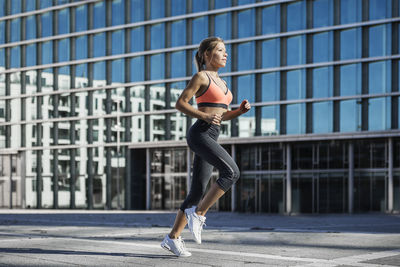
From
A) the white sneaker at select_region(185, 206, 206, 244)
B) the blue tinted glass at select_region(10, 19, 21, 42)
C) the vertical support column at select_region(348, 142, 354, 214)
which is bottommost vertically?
the vertical support column at select_region(348, 142, 354, 214)

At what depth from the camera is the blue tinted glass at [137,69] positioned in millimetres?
38781

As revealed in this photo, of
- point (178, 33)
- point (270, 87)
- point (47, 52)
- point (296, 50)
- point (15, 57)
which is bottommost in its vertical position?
point (270, 87)

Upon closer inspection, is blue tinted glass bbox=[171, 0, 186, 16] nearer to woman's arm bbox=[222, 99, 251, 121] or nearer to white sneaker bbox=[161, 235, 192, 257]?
woman's arm bbox=[222, 99, 251, 121]

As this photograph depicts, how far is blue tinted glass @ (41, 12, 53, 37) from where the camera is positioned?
42.6 meters

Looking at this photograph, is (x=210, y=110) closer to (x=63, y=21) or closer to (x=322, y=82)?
Result: (x=322, y=82)

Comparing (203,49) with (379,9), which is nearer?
(203,49)

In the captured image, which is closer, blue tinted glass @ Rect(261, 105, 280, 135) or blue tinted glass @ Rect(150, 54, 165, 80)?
blue tinted glass @ Rect(261, 105, 280, 135)

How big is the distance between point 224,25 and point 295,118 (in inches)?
266

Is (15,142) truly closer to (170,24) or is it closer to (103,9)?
(103,9)

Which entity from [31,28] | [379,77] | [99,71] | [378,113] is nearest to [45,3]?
[31,28]

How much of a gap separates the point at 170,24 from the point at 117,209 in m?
11.5

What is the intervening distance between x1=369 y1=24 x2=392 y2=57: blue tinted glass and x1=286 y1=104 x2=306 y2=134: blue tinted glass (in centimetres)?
442

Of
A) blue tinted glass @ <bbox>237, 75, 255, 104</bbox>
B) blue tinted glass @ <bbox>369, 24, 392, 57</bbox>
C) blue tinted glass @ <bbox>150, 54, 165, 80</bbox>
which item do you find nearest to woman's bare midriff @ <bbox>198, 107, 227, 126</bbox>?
blue tinted glass @ <bbox>369, 24, 392, 57</bbox>

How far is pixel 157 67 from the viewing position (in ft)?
125
